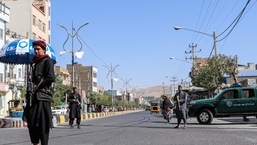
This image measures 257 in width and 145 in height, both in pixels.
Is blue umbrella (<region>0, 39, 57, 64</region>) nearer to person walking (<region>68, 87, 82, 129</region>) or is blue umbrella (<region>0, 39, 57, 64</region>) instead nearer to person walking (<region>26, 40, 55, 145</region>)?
person walking (<region>68, 87, 82, 129</region>)

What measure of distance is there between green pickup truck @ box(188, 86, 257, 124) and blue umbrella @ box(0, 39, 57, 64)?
782 cm

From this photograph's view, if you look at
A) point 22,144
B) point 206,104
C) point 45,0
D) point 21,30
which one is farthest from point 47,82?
point 45,0

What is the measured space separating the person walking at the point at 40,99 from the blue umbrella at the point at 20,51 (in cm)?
1240

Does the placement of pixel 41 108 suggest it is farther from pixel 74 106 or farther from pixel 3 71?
pixel 3 71

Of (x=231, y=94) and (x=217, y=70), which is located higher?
(x=217, y=70)

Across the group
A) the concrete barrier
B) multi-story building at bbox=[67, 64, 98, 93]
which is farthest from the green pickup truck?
multi-story building at bbox=[67, 64, 98, 93]

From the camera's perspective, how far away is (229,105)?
2200 centimetres

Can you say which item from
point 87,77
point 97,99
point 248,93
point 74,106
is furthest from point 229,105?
point 87,77

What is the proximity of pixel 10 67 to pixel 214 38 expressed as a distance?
26.3m

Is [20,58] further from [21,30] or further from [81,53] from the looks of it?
[21,30]

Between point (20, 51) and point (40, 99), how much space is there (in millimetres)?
13498

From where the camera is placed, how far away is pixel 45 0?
249 feet

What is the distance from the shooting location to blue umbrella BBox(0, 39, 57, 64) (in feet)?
→ 63.0

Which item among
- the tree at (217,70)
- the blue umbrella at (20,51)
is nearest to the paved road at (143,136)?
the blue umbrella at (20,51)
